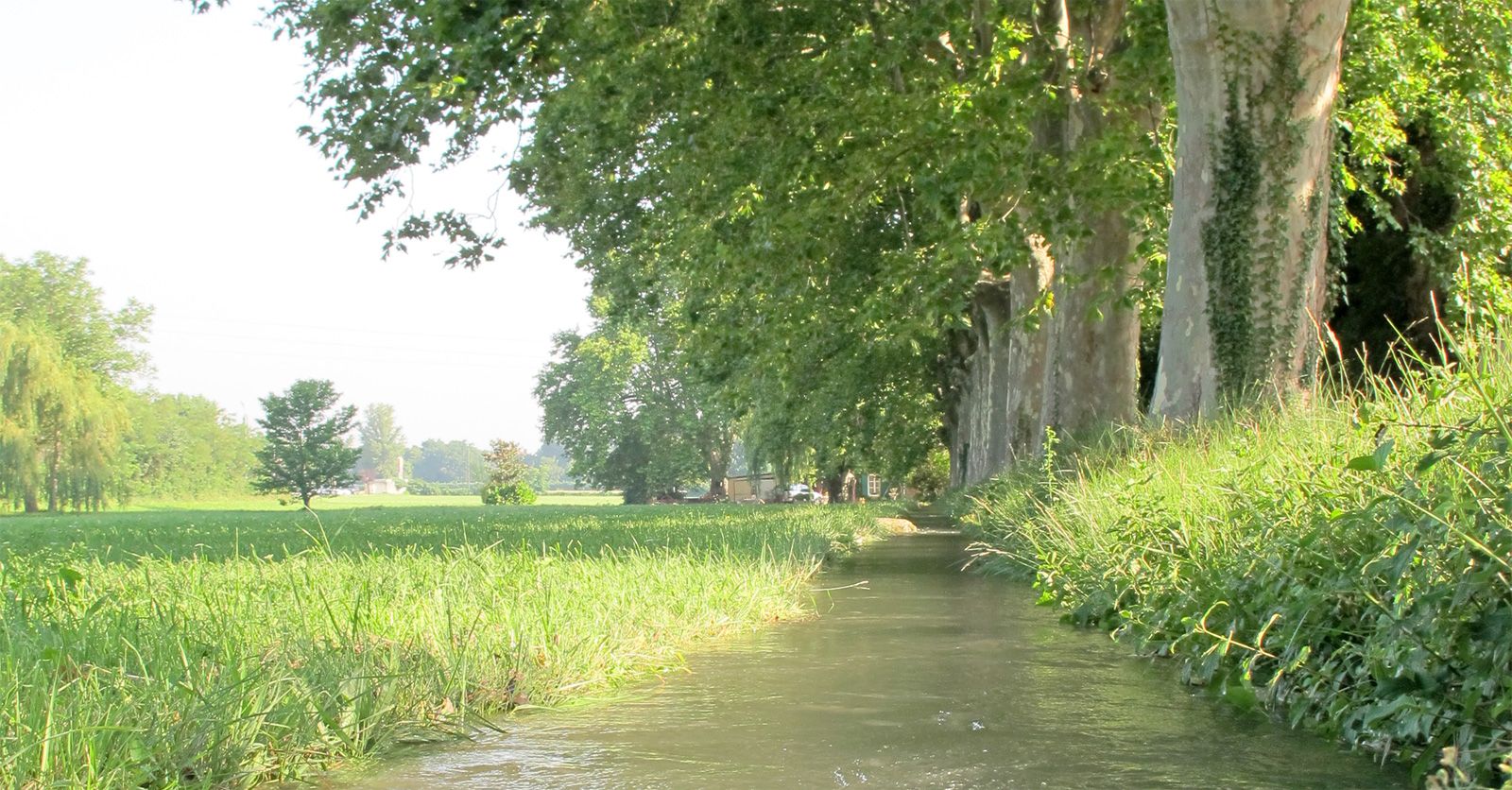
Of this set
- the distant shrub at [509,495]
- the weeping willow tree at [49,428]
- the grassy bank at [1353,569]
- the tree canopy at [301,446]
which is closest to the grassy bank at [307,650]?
the grassy bank at [1353,569]

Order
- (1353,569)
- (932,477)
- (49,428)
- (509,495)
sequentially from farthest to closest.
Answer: (509,495)
(932,477)
(49,428)
(1353,569)

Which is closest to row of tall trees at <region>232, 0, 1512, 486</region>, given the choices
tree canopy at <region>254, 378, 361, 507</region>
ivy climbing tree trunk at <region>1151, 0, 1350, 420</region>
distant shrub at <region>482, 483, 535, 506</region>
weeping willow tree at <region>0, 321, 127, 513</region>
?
ivy climbing tree trunk at <region>1151, 0, 1350, 420</region>

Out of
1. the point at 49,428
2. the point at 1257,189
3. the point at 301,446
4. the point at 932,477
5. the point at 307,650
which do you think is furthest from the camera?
the point at 301,446

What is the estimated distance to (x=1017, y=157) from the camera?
17.4 metres

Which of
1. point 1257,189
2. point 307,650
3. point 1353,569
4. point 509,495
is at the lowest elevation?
point 307,650

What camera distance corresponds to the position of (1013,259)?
17609 mm

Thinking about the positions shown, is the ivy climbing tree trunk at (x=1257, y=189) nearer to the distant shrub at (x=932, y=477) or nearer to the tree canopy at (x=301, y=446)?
the distant shrub at (x=932, y=477)

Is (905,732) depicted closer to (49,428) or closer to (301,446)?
(49,428)

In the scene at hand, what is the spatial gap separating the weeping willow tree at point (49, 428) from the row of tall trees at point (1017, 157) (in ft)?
137

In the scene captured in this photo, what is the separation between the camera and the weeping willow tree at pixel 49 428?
2338 inches

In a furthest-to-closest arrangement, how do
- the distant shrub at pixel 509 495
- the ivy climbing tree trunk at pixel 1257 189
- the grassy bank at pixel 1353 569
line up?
the distant shrub at pixel 509 495 < the ivy climbing tree trunk at pixel 1257 189 < the grassy bank at pixel 1353 569

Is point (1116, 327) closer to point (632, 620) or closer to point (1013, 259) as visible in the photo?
point (1013, 259)

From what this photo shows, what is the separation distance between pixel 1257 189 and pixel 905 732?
846 cm

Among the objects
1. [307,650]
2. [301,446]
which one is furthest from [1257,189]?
[301,446]
